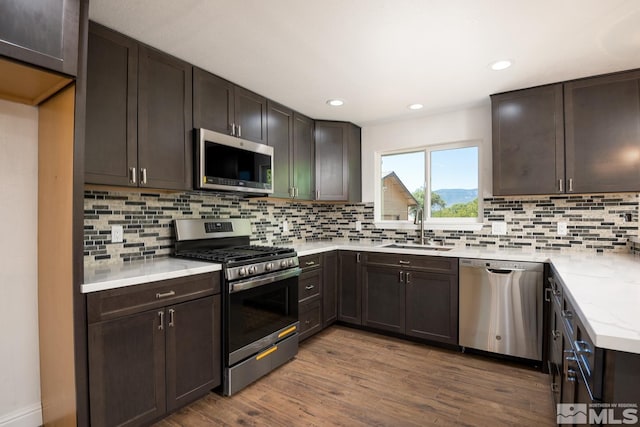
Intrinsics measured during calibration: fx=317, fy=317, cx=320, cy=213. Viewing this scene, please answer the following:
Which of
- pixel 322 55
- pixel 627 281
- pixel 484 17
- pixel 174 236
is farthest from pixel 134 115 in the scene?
pixel 627 281

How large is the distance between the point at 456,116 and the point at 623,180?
1.48 metres

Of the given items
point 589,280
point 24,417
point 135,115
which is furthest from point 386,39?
point 24,417

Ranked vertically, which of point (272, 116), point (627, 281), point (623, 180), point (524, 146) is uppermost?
point (272, 116)

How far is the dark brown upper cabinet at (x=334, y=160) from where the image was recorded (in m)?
3.56

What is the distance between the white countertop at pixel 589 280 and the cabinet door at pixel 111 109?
549 millimetres

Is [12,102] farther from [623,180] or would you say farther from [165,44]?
[623,180]

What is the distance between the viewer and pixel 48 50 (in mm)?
1298

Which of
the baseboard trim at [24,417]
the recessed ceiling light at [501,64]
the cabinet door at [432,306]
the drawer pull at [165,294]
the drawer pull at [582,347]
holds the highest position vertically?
the recessed ceiling light at [501,64]

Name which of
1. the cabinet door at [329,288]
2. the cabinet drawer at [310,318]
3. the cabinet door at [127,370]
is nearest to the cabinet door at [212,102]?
the cabinet door at [127,370]

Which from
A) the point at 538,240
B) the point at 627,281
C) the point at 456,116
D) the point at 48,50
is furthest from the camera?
the point at 456,116

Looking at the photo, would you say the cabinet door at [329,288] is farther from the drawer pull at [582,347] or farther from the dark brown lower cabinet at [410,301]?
the drawer pull at [582,347]

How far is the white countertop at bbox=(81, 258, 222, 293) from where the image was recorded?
5.05ft

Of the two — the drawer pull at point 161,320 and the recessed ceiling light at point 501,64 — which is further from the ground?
the recessed ceiling light at point 501,64

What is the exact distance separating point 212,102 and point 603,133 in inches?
118
